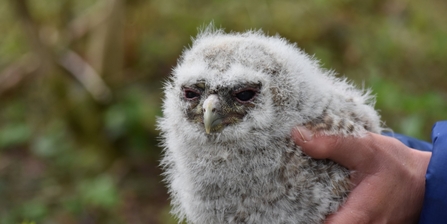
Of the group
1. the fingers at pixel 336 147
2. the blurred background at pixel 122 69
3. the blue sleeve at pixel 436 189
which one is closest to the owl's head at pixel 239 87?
the fingers at pixel 336 147

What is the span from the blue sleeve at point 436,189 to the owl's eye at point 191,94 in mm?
1165

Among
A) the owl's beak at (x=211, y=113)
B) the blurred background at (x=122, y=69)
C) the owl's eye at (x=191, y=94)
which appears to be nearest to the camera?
the owl's beak at (x=211, y=113)

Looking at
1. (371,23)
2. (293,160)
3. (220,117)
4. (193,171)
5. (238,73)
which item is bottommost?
(193,171)

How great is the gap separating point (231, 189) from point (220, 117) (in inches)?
14.2

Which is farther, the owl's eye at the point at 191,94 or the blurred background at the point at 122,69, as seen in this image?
the blurred background at the point at 122,69

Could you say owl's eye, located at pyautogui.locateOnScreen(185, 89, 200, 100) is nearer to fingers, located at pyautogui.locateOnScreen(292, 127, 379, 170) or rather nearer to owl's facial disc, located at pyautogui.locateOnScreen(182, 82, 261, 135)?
owl's facial disc, located at pyautogui.locateOnScreen(182, 82, 261, 135)

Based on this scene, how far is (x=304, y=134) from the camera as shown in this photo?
221cm

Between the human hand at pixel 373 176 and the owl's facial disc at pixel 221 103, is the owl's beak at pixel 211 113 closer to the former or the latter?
the owl's facial disc at pixel 221 103

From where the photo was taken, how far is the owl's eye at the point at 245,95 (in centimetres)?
223

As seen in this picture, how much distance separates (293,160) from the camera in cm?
221

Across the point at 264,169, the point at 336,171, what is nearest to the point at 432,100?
the point at 336,171

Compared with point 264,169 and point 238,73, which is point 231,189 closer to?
point 264,169

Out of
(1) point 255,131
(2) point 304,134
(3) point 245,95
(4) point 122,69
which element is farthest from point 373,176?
(4) point 122,69

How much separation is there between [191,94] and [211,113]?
243 millimetres
